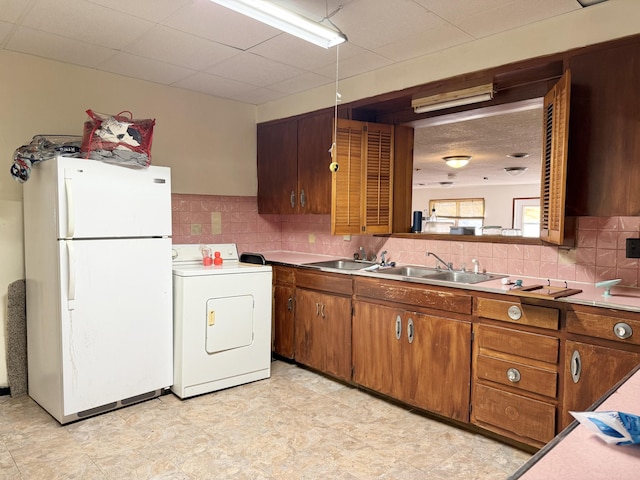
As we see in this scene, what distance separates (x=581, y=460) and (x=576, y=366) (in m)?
1.55

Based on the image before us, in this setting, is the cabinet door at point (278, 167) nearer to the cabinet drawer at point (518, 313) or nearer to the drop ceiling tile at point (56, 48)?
the drop ceiling tile at point (56, 48)

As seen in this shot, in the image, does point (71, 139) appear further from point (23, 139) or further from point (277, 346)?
point (277, 346)

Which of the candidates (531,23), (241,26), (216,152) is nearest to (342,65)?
(241,26)

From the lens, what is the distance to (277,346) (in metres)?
3.98

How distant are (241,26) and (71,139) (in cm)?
166

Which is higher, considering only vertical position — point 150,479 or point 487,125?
point 487,125

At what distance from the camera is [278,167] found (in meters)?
4.36

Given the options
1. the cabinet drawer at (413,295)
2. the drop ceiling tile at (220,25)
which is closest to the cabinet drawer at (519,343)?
the cabinet drawer at (413,295)

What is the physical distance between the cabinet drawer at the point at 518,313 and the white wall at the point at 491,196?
1610 millimetres

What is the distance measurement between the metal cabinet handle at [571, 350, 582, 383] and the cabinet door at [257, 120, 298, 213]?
8.70 ft

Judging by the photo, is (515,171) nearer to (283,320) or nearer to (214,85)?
(283,320)

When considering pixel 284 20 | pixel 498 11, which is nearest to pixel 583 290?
pixel 498 11

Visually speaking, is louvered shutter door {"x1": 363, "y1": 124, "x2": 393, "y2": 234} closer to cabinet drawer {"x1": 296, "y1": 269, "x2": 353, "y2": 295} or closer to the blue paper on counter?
cabinet drawer {"x1": 296, "y1": 269, "x2": 353, "y2": 295}

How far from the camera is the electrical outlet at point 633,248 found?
238cm
